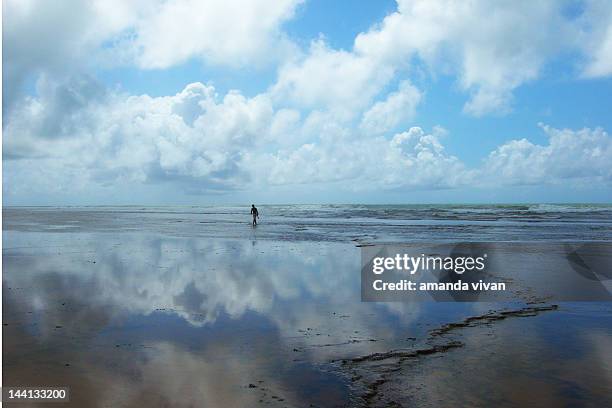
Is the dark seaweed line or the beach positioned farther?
the dark seaweed line

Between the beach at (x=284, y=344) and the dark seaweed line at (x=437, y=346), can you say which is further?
the dark seaweed line at (x=437, y=346)

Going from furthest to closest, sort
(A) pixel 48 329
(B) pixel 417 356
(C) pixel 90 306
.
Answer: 1. (C) pixel 90 306
2. (A) pixel 48 329
3. (B) pixel 417 356

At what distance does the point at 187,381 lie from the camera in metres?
6.36

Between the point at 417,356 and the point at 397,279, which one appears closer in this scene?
the point at 417,356

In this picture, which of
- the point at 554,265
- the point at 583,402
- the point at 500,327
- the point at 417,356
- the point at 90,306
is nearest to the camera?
the point at 583,402

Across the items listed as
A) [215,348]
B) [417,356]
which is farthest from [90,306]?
[417,356]

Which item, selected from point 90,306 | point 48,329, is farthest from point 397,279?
point 48,329

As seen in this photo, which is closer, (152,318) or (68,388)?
(68,388)

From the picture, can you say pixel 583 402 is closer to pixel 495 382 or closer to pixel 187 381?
pixel 495 382

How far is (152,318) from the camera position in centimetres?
947

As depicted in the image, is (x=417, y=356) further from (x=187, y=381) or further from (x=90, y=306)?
(x=90, y=306)

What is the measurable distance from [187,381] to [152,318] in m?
3.48

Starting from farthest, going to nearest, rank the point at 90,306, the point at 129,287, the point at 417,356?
1. the point at 129,287
2. the point at 90,306
3. the point at 417,356

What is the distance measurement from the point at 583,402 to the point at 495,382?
1076 millimetres
